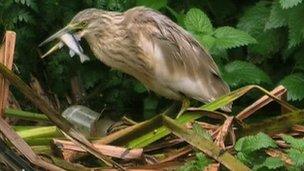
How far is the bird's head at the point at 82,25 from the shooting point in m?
3.47

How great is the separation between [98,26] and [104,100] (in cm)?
55

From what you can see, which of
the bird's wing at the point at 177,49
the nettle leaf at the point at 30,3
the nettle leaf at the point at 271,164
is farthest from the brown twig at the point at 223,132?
the nettle leaf at the point at 30,3

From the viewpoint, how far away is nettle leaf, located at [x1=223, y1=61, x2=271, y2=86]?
3.65 meters

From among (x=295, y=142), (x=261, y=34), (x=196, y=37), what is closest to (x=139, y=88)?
(x=196, y=37)

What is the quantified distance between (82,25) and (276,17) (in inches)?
34.5

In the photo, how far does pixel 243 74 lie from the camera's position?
369 cm

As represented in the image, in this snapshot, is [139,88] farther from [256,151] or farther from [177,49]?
[256,151]

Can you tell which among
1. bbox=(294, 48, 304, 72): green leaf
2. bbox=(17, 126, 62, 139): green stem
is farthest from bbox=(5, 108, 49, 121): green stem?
bbox=(294, 48, 304, 72): green leaf

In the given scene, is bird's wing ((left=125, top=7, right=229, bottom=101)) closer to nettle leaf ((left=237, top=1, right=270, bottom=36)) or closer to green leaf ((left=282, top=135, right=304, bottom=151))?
nettle leaf ((left=237, top=1, right=270, bottom=36))

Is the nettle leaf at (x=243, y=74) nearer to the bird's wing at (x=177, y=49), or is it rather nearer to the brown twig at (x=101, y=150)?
the bird's wing at (x=177, y=49)

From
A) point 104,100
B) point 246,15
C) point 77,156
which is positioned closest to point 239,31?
point 246,15

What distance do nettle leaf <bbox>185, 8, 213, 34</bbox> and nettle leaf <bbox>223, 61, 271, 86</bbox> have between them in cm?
20

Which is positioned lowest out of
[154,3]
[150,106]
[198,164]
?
[150,106]

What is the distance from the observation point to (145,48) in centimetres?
342
